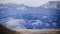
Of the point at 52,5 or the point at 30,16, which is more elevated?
the point at 52,5

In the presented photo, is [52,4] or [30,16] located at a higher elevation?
[52,4]

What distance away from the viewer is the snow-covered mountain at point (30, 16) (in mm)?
1626

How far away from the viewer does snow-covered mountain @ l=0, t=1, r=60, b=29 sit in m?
1.63

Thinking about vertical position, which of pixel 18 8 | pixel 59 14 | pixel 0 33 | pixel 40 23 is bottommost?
pixel 0 33

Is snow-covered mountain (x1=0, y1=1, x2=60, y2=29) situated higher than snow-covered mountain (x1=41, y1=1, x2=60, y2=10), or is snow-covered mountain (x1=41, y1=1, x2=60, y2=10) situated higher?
snow-covered mountain (x1=41, y1=1, x2=60, y2=10)

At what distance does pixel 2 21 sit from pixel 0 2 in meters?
0.27

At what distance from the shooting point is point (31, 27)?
162 centimetres

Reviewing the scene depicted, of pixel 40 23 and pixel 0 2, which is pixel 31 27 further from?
pixel 0 2

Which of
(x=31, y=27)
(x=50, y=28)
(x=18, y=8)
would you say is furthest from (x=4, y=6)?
(x=50, y=28)

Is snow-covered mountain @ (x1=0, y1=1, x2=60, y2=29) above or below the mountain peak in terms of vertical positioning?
below

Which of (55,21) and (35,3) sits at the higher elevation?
(35,3)

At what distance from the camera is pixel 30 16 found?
1647 mm

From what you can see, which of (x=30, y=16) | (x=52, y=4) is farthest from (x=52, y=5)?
(x=30, y=16)

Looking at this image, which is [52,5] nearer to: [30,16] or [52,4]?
[52,4]
